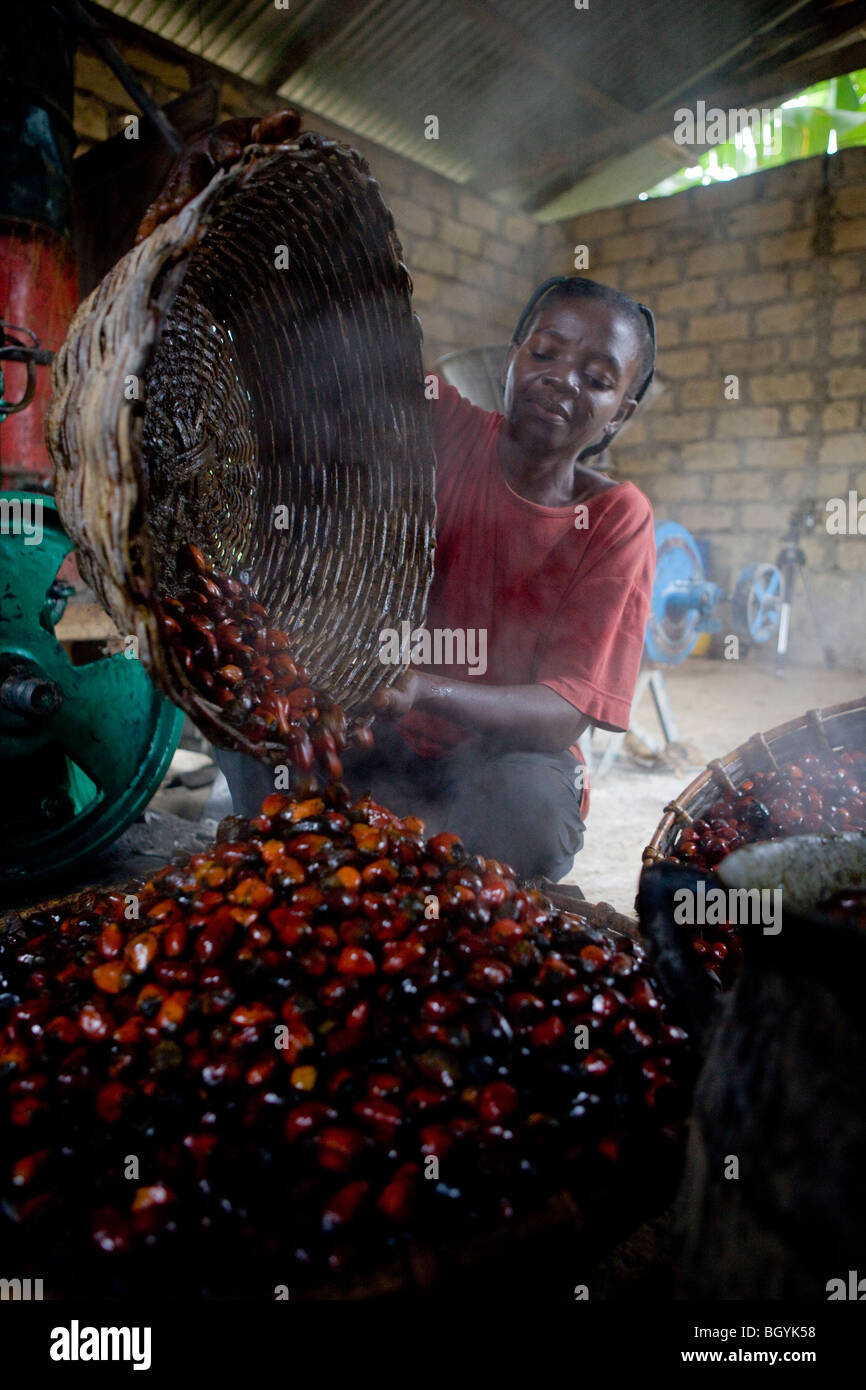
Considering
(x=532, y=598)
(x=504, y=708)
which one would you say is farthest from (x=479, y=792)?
(x=532, y=598)

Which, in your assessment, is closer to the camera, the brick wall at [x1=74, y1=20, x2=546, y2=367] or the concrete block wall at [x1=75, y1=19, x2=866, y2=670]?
the brick wall at [x1=74, y1=20, x2=546, y2=367]

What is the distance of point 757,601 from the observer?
6.31 metres

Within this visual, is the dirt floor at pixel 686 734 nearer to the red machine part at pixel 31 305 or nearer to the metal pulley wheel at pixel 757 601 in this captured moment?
the metal pulley wheel at pixel 757 601

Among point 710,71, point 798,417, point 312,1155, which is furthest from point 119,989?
point 710,71

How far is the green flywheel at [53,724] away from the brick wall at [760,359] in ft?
21.6

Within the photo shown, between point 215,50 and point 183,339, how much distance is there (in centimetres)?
532

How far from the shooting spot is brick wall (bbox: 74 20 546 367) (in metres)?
5.33

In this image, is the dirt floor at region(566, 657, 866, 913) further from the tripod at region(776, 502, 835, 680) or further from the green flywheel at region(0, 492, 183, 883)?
the green flywheel at region(0, 492, 183, 883)

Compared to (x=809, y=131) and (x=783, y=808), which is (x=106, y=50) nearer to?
(x=783, y=808)

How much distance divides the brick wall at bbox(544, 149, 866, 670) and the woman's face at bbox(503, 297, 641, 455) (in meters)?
6.22

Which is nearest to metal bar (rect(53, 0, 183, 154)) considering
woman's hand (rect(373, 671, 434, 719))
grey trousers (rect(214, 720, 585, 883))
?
grey trousers (rect(214, 720, 585, 883))

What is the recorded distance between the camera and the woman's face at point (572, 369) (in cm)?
188

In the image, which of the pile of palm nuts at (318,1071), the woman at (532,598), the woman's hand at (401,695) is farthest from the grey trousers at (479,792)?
the pile of palm nuts at (318,1071)
